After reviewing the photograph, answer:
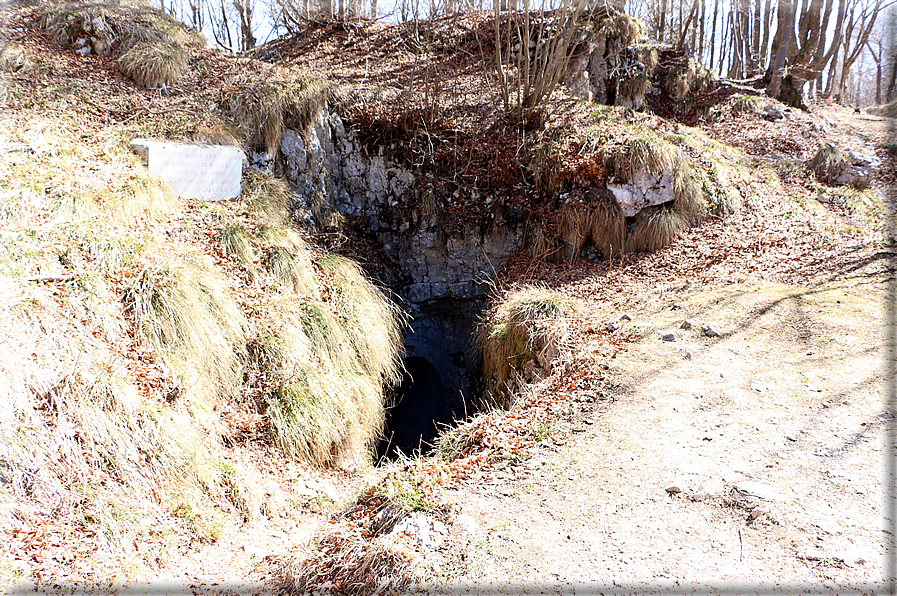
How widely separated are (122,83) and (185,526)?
677 cm

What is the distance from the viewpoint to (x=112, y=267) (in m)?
4.15

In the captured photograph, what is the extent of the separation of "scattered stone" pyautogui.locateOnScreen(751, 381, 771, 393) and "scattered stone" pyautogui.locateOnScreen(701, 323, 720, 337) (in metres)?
A: 0.89

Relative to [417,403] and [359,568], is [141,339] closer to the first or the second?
[359,568]

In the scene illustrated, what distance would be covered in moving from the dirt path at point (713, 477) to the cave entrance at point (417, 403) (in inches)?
162

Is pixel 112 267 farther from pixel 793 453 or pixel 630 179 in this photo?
pixel 630 179

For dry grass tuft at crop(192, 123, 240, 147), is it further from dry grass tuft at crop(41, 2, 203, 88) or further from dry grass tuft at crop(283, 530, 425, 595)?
dry grass tuft at crop(283, 530, 425, 595)

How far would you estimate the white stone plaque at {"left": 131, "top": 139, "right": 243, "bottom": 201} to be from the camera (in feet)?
18.8

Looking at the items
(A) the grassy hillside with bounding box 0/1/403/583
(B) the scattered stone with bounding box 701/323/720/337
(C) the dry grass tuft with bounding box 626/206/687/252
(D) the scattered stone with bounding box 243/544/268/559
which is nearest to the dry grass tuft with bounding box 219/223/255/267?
(A) the grassy hillside with bounding box 0/1/403/583

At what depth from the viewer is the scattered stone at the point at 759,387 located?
3824 mm

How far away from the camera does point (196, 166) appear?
19.6ft

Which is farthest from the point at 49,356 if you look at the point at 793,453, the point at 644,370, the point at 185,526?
the point at 793,453

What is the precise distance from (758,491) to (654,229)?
483 centimetres

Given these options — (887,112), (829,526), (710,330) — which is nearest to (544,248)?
(710,330)

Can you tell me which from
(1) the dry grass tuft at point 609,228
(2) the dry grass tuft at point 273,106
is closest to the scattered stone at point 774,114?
(1) the dry grass tuft at point 609,228
